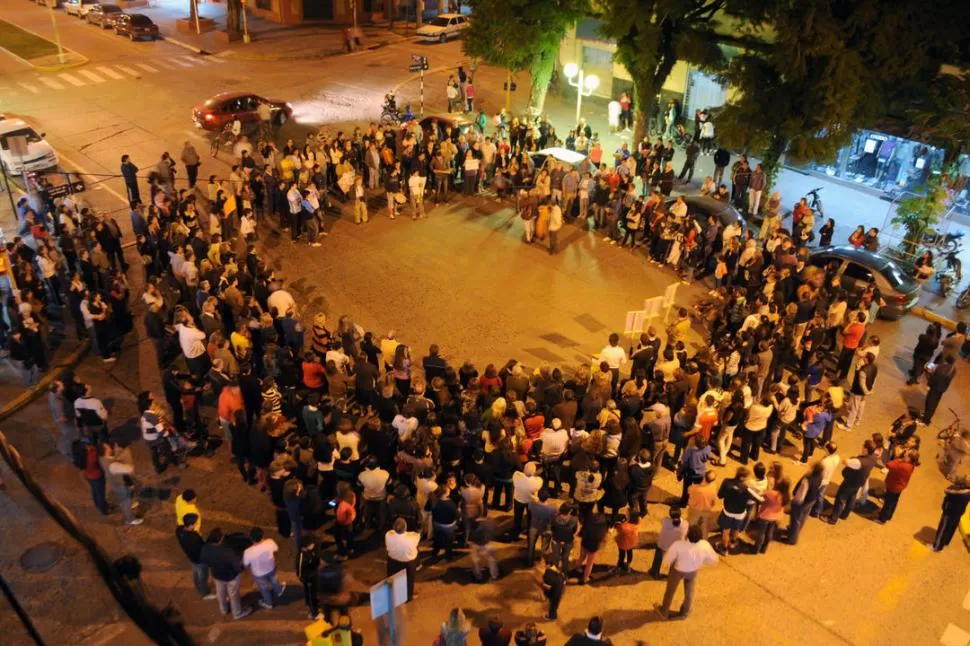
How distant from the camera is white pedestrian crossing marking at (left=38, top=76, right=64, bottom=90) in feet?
108

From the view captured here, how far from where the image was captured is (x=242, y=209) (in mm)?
18953

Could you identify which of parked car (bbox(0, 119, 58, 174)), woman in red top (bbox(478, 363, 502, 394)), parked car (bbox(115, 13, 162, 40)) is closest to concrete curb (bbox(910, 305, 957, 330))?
woman in red top (bbox(478, 363, 502, 394))

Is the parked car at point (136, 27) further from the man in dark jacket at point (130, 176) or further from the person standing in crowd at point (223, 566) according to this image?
the person standing in crowd at point (223, 566)

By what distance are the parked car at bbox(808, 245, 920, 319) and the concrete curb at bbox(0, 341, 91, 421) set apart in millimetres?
15778

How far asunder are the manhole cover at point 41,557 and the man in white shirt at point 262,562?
10.5 feet

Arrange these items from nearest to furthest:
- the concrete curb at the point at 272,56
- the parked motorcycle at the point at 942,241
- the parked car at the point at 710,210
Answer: the parked car at the point at 710,210 < the parked motorcycle at the point at 942,241 < the concrete curb at the point at 272,56

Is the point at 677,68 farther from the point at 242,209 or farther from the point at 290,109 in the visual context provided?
the point at 242,209

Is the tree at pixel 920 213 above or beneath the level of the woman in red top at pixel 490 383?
above

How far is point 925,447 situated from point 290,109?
75.9 ft

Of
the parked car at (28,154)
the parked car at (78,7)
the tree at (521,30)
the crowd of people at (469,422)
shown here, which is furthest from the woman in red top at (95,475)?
the parked car at (78,7)

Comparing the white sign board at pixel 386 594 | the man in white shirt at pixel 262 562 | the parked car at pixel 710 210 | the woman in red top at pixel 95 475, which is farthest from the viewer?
the parked car at pixel 710 210

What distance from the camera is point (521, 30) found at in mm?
25422

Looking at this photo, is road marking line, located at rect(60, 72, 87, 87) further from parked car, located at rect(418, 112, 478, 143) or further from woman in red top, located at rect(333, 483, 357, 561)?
woman in red top, located at rect(333, 483, 357, 561)

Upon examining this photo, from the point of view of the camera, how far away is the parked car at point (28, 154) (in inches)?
894
